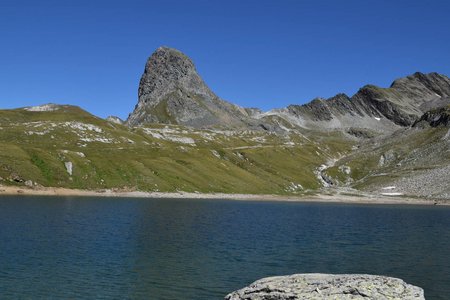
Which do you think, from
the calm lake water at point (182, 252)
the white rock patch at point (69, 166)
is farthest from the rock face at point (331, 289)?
the white rock patch at point (69, 166)

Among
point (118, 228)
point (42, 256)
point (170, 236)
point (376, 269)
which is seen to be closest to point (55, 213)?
point (118, 228)

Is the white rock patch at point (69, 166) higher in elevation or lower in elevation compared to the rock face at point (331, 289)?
higher

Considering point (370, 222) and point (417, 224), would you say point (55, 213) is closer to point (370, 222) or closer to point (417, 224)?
point (370, 222)

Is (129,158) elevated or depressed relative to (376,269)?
elevated

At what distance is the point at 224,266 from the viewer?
1993 inches

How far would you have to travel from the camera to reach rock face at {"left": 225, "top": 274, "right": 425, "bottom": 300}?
25672 millimetres

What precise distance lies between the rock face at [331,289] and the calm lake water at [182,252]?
11601 mm

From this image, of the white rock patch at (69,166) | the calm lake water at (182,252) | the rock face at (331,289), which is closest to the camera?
the rock face at (331,289)

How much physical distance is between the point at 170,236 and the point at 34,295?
35.8 m

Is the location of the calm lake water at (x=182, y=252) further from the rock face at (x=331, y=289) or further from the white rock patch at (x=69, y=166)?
the white rock patch at (x=69, y=166)

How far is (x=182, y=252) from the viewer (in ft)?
191

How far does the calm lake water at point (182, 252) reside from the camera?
135 ft

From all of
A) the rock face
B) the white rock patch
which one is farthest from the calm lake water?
the white rock patch

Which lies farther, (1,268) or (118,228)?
(118,228)
